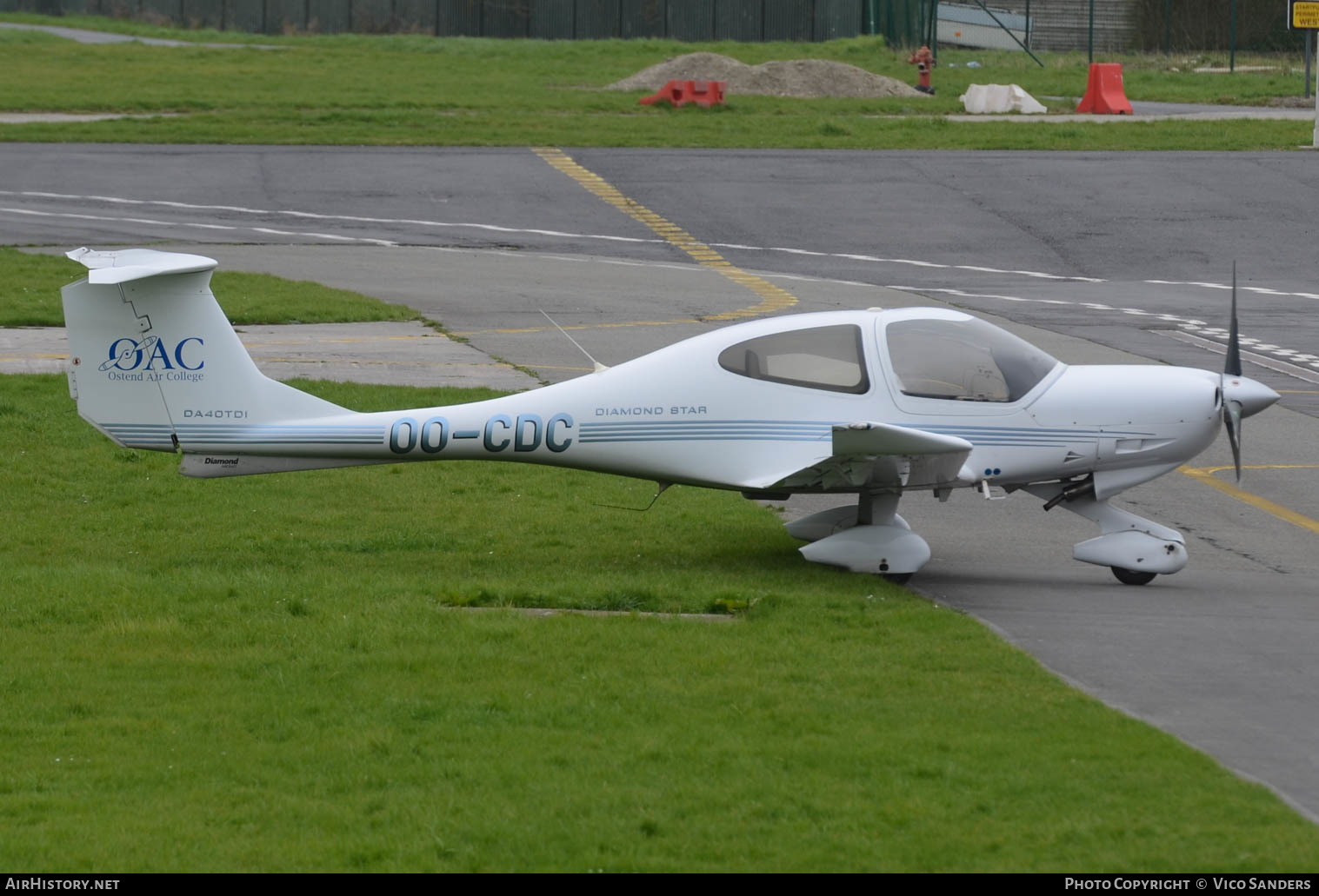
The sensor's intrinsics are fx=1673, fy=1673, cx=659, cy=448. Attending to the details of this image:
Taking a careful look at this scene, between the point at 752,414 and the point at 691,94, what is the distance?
37.2 m

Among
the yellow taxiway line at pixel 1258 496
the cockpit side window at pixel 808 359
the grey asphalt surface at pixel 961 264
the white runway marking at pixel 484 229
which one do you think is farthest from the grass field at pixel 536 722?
the white runway marking at pixel 484 229

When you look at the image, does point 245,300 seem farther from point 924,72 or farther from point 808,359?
point 924,72

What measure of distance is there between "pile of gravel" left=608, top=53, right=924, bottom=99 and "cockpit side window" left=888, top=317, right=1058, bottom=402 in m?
40.0

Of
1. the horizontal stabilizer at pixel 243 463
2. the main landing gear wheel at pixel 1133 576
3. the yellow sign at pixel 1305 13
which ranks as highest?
the yellow sign at pixel 1305 13

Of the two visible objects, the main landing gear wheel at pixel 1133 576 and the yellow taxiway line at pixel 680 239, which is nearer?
the main landing gear wheel at pixel 1133 576

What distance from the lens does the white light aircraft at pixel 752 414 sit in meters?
12.6

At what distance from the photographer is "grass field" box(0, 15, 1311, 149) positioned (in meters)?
42.5

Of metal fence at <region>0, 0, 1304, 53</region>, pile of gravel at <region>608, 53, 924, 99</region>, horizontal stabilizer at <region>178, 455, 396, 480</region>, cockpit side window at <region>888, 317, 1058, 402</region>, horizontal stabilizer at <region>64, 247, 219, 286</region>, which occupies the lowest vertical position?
horizontal stabilizer at <region>178, 455, 396, 480</region>

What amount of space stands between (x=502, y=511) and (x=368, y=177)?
80.2ft

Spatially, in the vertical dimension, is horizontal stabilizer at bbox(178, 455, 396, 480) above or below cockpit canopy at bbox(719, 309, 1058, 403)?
below

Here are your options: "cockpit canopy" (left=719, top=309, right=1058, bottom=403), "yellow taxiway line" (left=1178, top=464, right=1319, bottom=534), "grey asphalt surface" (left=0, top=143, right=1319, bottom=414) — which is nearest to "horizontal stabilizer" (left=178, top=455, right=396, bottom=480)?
"cockpit canopy" (left=719, top=309, right=1058, bottom=403)

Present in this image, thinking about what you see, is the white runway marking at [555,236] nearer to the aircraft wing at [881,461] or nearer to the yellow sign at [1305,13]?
the aircraft wing at [881,461]

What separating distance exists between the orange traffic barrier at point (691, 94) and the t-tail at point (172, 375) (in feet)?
120

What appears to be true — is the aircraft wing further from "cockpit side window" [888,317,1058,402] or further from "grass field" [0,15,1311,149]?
"grass field" [0,15,1311,149]
